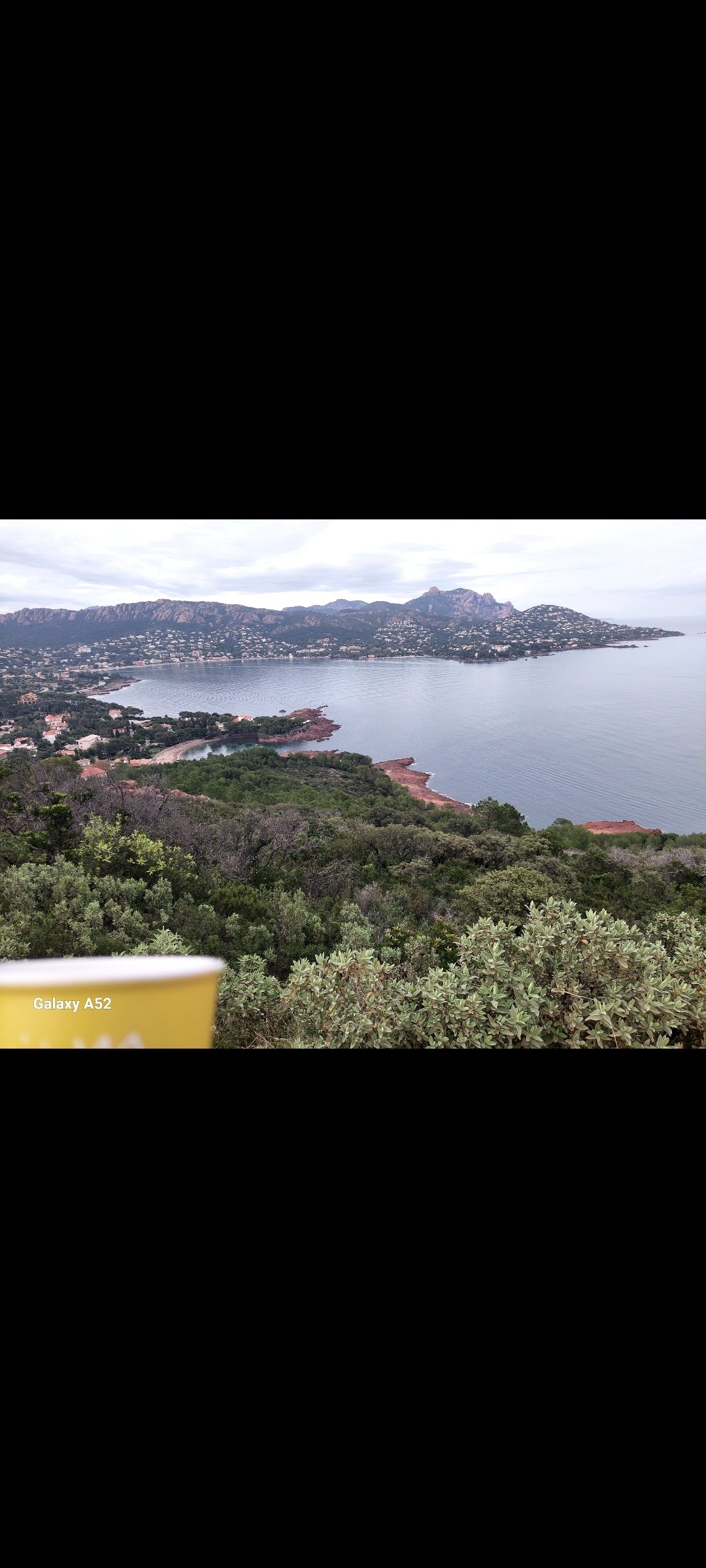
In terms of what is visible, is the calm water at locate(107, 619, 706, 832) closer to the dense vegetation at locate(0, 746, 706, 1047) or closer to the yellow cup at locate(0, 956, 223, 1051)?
the dense vegetation at locate(0, 746, 706, 1047)

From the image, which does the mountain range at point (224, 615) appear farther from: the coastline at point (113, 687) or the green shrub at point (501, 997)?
the green shrub at point (501, 997)

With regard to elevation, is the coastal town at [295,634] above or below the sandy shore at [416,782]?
above

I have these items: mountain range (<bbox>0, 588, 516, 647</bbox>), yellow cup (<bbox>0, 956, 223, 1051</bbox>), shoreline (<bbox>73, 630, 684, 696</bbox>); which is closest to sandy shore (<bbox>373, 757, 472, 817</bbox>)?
shoreline (<bbox>73, 630, 684, 696</bbox>)

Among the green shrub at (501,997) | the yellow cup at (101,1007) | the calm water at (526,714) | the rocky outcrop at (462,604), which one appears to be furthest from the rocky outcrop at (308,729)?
the yellow cup at (101,1007)

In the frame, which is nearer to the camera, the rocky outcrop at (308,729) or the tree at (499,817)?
the tree at (499,817)

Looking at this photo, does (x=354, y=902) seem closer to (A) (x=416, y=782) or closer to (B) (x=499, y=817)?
(A) (x=416, y=782)
